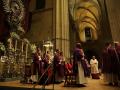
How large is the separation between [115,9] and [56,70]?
6.39 meters

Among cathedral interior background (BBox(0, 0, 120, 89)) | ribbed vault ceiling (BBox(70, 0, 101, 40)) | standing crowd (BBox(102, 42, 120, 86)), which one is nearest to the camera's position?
standing crowd (BBox(102, 42, 120, 86))

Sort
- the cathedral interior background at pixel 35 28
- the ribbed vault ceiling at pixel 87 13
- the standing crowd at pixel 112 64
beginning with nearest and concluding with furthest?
the standing crowd at pixel 112 64 < the cathedral interior background at pixel 35 28 < the ribbed vault ceiling at pixel 87 13

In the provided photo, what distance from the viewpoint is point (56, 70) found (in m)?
10.9

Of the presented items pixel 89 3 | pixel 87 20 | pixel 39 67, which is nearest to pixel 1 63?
pixel 39 67

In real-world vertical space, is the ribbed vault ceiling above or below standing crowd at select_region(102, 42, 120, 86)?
above

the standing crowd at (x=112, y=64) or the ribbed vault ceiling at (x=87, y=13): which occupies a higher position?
the ribbed vault ceiling at (x=87, y=13)

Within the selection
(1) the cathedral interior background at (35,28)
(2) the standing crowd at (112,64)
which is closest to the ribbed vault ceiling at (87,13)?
(1) the cathedral interior background at (35,28)

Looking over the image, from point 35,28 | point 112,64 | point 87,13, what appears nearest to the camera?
point 112,64

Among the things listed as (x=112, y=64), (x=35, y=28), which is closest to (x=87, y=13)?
(x=35, y=28)

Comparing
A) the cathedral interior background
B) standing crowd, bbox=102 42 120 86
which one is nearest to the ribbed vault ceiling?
the cathedral interior background

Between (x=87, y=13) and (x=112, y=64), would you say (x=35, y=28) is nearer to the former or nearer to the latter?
(x=112, y=64)

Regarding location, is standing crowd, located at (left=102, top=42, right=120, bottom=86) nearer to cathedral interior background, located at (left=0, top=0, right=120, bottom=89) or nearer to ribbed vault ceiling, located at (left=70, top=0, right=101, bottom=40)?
cathedral interior background, located at (left=0, top=0, right=120, bottom=89)

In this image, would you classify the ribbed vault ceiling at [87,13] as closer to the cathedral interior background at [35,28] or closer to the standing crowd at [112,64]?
the cathedral interior background at [35,28]

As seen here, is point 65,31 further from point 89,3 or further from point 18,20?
point 89,3
